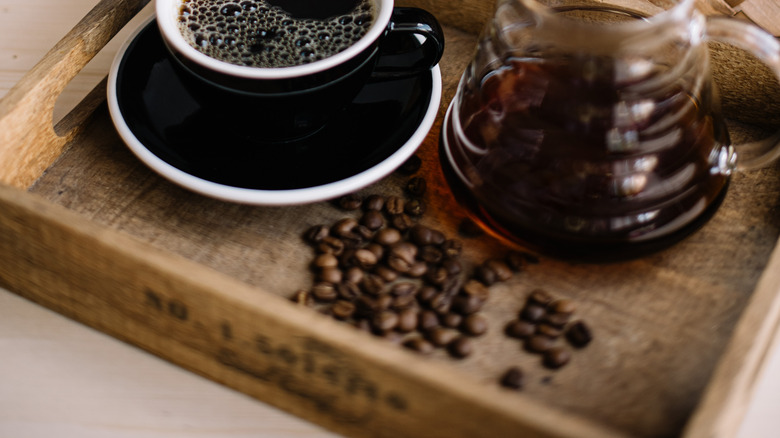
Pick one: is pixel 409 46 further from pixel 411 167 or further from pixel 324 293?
pixel 324 293

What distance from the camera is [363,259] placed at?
0.83 metres

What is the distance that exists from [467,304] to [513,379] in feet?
0.33

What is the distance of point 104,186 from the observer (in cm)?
90

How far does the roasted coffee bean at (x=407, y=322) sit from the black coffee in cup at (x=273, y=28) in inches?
12.5

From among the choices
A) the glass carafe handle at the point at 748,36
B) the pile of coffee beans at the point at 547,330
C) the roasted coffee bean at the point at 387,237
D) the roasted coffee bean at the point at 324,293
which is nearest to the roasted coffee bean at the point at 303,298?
the roasted coffee bean at the point at 324,293

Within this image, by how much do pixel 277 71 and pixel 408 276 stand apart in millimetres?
273

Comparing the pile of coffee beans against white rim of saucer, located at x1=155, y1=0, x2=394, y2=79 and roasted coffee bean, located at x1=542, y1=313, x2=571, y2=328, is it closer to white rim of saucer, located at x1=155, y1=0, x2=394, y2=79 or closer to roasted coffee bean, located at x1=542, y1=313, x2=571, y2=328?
roasted coffee bean, located at x1=542, y1=313, x2=571, y2=328

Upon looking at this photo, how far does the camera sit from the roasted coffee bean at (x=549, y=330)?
2.54 feet

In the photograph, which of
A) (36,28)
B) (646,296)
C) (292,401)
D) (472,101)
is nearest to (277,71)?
(472,101)

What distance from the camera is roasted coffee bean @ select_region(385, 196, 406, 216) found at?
2.93ft

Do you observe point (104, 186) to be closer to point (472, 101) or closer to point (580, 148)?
point (472, 101)

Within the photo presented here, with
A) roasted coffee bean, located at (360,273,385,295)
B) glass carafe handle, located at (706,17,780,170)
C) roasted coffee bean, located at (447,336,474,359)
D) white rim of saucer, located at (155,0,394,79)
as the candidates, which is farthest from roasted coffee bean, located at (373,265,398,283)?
glass carafe handle, located at (706,17,780,170)

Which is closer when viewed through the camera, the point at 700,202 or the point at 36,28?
the point at 700,202

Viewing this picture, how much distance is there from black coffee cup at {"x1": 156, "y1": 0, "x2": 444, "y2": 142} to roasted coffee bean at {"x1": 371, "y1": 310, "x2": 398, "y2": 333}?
10.1 inches
